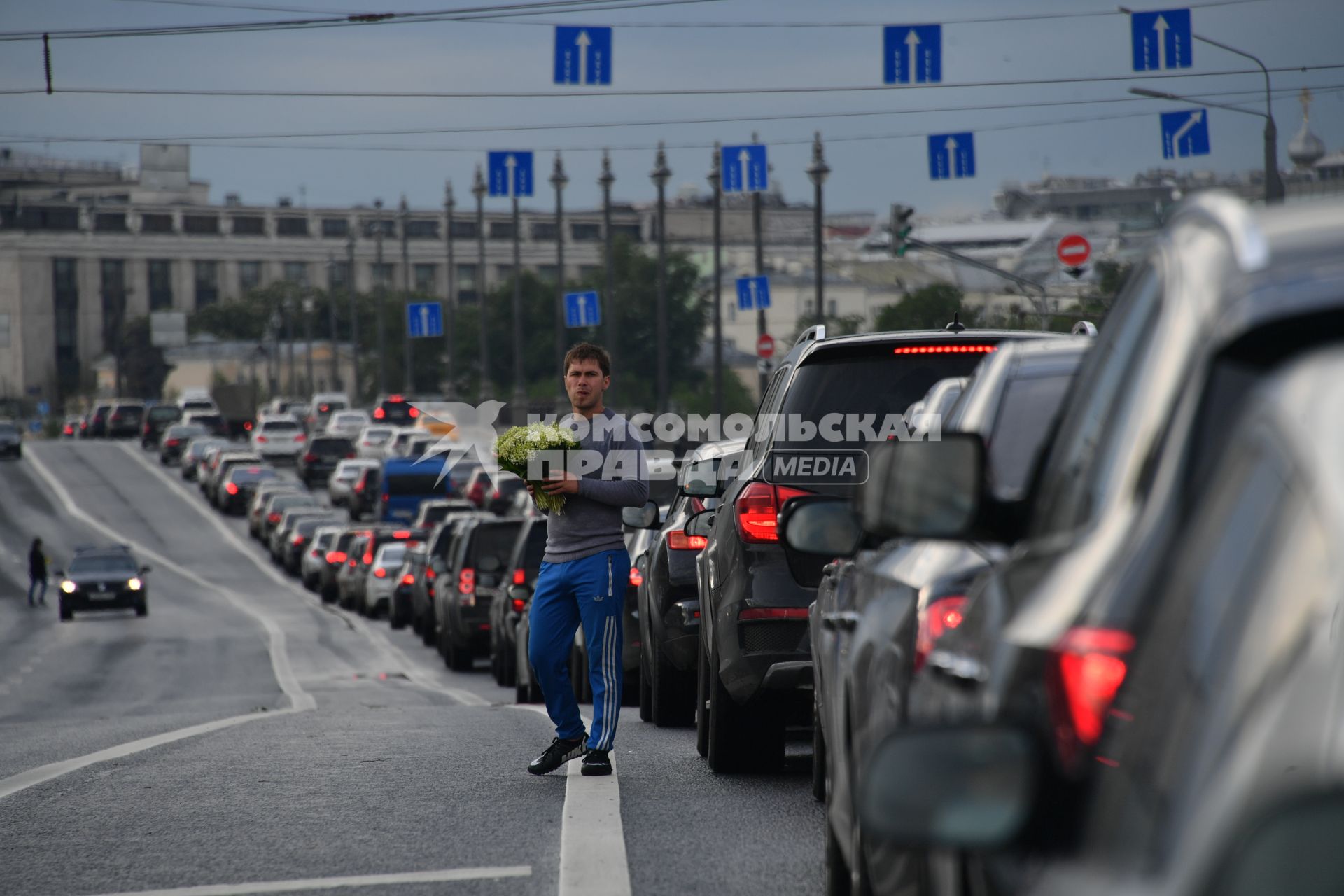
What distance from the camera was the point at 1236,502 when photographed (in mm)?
2334

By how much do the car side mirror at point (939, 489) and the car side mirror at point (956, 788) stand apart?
745 millimetres

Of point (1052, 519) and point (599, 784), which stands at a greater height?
point (1052, 519)

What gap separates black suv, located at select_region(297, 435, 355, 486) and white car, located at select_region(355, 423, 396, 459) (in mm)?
592

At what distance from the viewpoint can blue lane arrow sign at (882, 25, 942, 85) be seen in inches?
1212

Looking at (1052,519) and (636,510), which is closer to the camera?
(1052,519)

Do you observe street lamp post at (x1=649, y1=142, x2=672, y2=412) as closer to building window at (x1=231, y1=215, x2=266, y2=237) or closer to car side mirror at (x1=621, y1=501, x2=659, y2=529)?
car side mirror at (x1=621, y1=501, x2=659, y2=529)

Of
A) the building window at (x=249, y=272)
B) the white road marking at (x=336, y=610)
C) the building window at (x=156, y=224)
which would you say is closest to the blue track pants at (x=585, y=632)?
the white road marking at (x=336, y=610)

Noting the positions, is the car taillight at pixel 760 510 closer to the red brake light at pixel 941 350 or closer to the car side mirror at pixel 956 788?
the red brake light at pixel 941 350

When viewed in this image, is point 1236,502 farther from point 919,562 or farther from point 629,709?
point 629,709

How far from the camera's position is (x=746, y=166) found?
43.1m

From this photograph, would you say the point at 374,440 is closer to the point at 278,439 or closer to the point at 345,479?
the point at 278,439

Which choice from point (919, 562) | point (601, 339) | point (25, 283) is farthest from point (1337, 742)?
point (25, 283)

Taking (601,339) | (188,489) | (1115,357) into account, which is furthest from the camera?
(601,339)

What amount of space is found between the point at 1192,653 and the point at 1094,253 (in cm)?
11159
